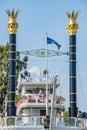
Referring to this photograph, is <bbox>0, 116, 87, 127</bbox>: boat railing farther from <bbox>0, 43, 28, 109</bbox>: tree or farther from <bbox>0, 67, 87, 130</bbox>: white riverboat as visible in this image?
<bbox>0, 43, 28, 109</bbox>: tree

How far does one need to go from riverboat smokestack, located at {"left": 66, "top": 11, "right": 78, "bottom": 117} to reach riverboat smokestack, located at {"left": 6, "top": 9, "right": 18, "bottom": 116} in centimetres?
380

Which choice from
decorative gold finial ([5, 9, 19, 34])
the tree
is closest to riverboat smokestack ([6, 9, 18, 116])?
decorative gold finial ([5, 9, 19, 34])

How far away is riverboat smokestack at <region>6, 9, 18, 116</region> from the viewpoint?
143 ft

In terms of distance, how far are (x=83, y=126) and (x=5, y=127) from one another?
4.83m

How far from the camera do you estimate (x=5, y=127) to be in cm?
4028

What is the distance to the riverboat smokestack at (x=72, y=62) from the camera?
44181 mm

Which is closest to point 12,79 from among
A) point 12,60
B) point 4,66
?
point 12,60

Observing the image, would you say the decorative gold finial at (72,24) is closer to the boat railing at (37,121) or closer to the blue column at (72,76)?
the blue column at (72,76)

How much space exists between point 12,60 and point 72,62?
4122 mm

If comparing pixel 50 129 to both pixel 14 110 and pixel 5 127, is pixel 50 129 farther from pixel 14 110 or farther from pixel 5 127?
pixel 14 110

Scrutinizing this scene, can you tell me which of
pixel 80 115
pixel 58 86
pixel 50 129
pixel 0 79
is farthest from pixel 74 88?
pixel 0 79

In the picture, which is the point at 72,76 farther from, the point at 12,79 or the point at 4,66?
the point at 4,66

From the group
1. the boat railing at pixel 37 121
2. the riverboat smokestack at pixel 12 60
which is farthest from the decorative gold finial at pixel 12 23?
the boat railing at pixel 37 121

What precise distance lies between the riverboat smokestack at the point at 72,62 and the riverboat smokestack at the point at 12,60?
380cm
